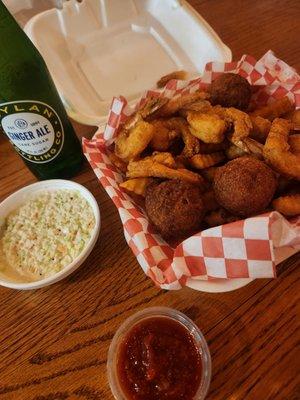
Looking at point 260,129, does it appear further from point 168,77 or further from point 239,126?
point 168,77

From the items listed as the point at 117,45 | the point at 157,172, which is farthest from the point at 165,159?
the point at 117,45

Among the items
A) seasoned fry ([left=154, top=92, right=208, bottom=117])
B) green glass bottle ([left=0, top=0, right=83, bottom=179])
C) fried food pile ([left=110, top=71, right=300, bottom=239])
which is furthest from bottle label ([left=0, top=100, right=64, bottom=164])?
seasoned fry ([left=154, top=92, right=208, bottom=117])

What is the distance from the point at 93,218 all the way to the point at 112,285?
0.57ft

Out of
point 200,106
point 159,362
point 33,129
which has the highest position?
point 33,129

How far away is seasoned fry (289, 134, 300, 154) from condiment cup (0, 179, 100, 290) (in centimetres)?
49

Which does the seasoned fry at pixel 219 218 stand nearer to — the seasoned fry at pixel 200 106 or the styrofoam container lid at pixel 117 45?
the seasoned fry at pixel 200 106

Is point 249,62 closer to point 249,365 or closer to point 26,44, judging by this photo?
point 26,44

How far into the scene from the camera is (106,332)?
30.4 inches

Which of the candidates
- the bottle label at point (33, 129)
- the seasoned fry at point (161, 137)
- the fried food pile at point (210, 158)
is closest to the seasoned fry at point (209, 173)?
the fried food pile at point (210, 158)

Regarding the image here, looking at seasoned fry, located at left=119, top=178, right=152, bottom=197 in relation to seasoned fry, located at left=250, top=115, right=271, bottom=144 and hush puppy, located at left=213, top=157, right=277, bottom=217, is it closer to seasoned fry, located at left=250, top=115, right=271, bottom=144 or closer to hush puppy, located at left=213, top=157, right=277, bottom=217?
hush puppy, located at left=213, top=157, right=277, bottom=217

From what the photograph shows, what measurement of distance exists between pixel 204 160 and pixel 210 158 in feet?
0.08

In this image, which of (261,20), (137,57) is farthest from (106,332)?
(261,20)

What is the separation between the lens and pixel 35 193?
996 millimetres

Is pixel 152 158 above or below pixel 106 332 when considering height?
above
